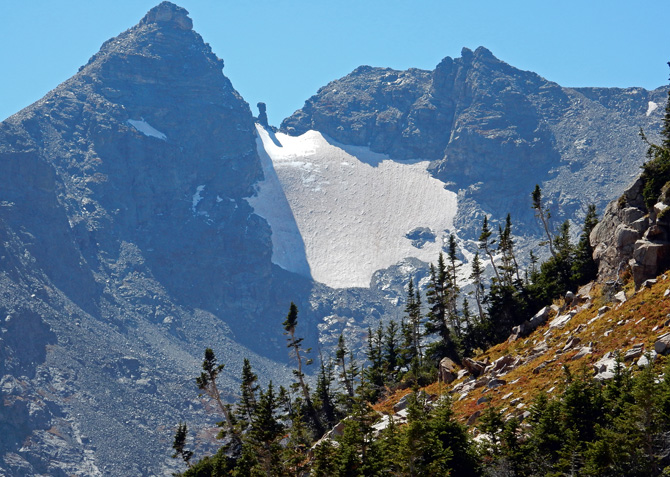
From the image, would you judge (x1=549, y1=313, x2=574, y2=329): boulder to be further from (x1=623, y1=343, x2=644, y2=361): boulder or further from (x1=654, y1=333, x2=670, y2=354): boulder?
(x1=654, y1=333, x2=670, y2=354): boulder

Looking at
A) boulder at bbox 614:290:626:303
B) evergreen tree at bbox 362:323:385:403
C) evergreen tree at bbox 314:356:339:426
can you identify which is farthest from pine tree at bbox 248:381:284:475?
boulder at bbox 614:290:626:303

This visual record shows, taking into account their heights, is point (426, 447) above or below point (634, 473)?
above

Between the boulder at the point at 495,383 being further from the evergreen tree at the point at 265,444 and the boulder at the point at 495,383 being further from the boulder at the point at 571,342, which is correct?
the evergreen tree at the point at 265,444

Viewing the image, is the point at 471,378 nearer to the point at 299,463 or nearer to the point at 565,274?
the point at 299,463

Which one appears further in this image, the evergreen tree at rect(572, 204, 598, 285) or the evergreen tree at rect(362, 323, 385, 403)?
the evergreen tree at rect(362, 323, 385, 403)

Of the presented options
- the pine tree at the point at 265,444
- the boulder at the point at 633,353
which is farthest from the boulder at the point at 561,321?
the pine tree at the point at 265,444

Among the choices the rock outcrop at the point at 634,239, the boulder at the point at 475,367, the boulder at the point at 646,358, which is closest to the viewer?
the boulder at the point at 646,358

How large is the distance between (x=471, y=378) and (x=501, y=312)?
19386 mm

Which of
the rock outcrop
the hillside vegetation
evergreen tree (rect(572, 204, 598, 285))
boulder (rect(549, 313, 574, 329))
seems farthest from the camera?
evergreen tree (rect(572, 204, 598, 285))

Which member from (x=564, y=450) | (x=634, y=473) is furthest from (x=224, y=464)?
(x=634, y=473)

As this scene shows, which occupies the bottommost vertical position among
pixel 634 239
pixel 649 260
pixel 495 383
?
pixel 495 383

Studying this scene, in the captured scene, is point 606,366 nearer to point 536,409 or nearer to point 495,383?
point 536,409

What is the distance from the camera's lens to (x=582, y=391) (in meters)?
40.4

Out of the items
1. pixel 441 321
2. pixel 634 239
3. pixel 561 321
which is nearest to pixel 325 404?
pixel 441 321
